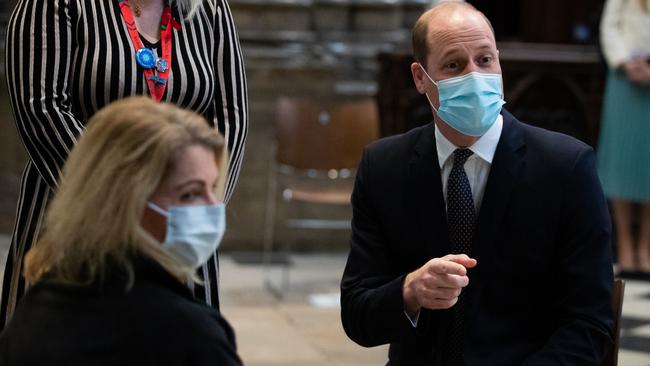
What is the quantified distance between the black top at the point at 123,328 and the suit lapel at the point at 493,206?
91 cm

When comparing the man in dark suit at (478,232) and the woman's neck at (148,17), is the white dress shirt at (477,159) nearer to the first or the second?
the man in dark suit at (478,232)

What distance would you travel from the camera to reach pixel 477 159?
2.98 m

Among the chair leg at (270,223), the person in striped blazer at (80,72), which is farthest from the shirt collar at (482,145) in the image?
the chair leg at (270,223)

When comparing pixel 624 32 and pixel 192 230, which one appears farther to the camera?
pixel 624 32

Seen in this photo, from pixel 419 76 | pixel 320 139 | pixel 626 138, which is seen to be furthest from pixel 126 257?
pixel 626 138

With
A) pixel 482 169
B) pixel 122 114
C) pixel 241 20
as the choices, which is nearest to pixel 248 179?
pixel 241 20

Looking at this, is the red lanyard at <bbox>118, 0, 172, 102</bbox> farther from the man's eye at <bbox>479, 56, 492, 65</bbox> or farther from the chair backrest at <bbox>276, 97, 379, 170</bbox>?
the chair backrest at <bbox>276, 97, 379, 170</bbox>

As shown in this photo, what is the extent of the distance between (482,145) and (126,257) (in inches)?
45.9

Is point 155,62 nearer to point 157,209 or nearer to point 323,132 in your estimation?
point 157,209

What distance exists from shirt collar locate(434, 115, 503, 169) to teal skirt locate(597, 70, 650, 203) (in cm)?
442

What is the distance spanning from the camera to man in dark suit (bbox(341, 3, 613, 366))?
111 inches

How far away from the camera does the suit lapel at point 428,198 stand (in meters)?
2.90

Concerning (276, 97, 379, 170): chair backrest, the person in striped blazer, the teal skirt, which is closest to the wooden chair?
(276, 97, 379, 170): chair backrest

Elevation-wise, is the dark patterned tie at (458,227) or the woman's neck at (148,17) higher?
the woman's neck at (148,17)
